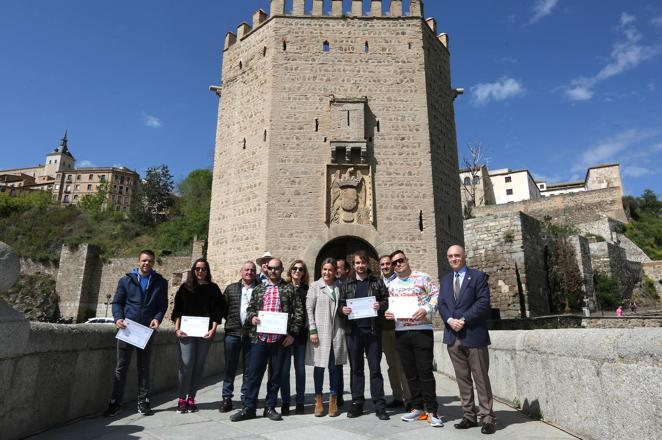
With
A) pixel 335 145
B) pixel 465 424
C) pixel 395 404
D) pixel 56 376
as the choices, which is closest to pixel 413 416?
pixel 465 424

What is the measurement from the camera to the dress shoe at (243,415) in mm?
4203

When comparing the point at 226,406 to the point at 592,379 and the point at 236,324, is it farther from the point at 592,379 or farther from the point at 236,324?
the point at 592,379

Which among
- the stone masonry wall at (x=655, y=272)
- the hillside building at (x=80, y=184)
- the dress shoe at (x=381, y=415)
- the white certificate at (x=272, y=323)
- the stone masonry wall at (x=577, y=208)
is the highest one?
the hillside building at (x=80, y=184)

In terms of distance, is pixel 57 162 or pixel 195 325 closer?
pixel 195 325

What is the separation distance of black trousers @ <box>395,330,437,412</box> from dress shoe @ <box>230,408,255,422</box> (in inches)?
64.6

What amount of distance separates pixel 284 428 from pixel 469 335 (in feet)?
6.34

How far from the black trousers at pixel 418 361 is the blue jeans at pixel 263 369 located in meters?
1.31

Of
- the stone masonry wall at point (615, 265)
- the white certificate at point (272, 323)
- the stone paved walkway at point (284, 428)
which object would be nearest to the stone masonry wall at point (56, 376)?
the stone paved walkway at point (284, 428)

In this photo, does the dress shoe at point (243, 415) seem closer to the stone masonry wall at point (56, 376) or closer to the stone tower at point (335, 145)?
the stone masonry wall at point (56, 376)

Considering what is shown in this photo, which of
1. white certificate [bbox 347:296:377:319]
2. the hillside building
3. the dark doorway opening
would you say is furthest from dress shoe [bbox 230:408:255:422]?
the hillside building

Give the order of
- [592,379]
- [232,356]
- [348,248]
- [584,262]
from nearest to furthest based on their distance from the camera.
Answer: [592,379]
[232,356]
[348,248]
[584,262]

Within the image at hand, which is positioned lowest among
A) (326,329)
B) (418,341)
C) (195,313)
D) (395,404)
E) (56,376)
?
(395,404)

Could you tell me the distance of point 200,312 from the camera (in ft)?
16.0

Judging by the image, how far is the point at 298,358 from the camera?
188 inches
